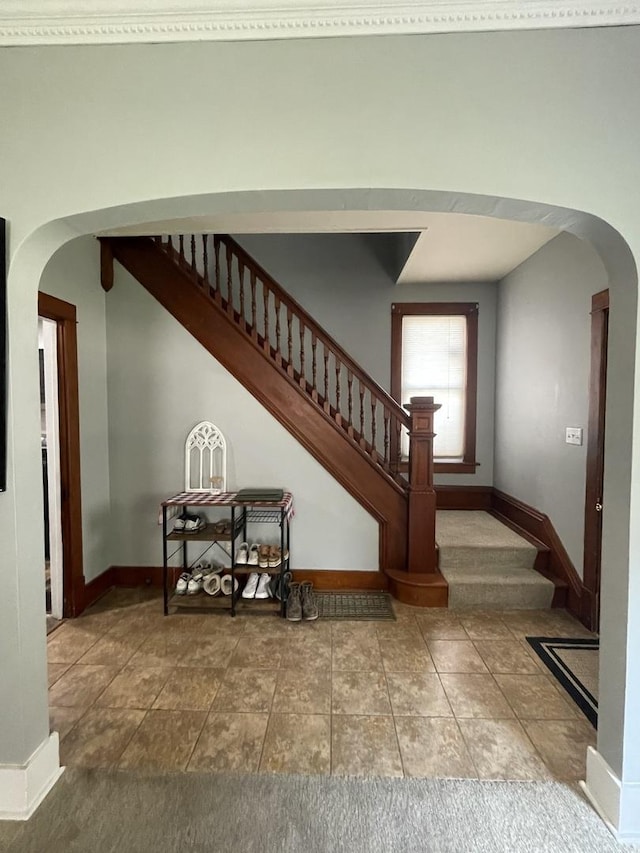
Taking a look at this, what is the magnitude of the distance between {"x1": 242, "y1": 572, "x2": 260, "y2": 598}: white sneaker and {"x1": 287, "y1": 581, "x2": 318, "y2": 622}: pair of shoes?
281mm

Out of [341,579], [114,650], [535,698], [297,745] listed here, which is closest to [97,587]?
[114,650]

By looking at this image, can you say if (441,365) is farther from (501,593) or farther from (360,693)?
(360,693)

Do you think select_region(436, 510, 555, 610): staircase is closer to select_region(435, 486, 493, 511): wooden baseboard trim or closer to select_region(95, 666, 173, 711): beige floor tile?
select_region(435, 486, 493, 511): wooden baseboard trim

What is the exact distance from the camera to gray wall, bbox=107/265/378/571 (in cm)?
341

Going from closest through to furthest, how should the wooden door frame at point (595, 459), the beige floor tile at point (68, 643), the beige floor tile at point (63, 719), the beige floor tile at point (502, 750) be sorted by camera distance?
the beige floor tile at point (502, 750)
the beige floor tile at point (63, 719)
the beige floor tile at point (68, 643)
the wooden door frame at point (595, 459)

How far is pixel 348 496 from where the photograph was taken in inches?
134

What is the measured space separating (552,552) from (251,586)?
8.05ft

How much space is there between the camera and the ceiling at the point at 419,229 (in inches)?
111

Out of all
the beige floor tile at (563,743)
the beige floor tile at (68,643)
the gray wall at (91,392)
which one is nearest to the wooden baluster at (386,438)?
the beige floor tile at (563,743)

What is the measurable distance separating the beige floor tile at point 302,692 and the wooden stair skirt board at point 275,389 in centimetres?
123

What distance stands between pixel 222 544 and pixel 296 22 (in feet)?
10.7

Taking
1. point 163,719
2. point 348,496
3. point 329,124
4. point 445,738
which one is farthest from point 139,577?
point 329,124

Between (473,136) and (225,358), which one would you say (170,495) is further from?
(473,136)

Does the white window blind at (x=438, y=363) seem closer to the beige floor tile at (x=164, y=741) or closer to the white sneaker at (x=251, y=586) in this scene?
the white sneaker at (x=251, y=586)
